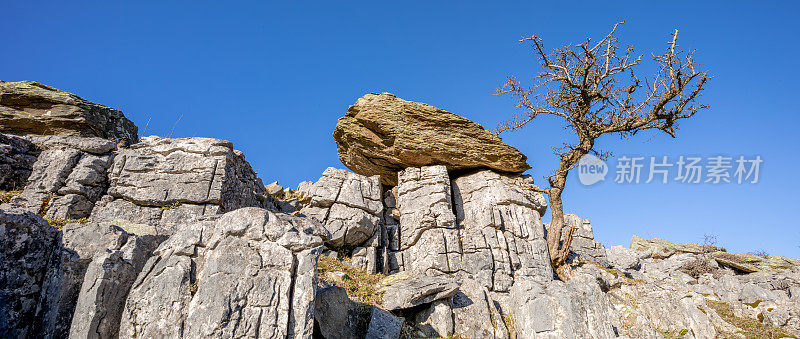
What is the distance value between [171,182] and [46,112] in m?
9.34

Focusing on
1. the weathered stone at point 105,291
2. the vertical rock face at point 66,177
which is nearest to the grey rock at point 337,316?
the weathered stone at point 105,291

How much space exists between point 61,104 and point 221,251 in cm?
1850

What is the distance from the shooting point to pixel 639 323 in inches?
602

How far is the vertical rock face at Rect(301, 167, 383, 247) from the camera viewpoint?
19984 mm

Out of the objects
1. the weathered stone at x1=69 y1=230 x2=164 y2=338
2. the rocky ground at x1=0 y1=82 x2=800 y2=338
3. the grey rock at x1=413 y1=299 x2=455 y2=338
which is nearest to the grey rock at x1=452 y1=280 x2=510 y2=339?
the rocky ground at x1=0 y1=82 x2=800 y2=338

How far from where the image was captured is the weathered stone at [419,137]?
23.1 m

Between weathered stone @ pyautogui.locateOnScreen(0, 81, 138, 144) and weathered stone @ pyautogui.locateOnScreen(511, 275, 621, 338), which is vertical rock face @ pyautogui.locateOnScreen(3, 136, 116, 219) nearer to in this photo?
weathered stone @ pyautogui.locateOnScreen(0, 81, 138, 144)

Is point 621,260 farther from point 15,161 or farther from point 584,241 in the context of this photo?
point 15,161

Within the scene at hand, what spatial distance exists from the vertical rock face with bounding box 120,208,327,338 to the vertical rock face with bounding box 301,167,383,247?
1068 cm

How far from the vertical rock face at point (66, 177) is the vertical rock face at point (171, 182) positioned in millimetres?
429

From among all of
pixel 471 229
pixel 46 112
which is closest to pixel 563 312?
pixel 471 229

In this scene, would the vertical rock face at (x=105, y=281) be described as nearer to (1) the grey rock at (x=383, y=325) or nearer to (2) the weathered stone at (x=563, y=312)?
(1) the grey rock at (x=383, y=325)

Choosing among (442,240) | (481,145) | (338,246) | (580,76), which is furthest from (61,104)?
(580,76)

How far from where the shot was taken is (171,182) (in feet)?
53.5
